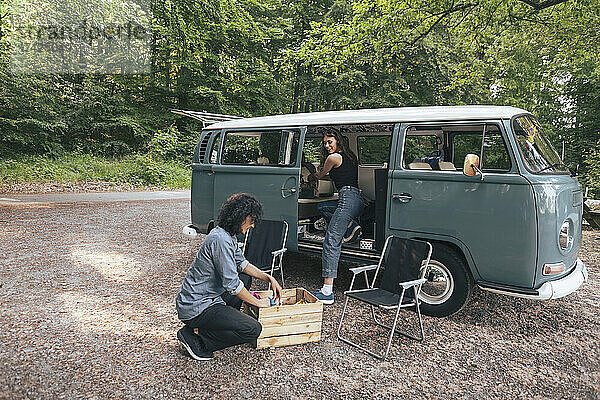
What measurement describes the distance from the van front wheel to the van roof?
1.46 metres

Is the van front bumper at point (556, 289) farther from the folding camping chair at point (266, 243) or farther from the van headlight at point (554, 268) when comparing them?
the folding camping chair at point (266, 243)

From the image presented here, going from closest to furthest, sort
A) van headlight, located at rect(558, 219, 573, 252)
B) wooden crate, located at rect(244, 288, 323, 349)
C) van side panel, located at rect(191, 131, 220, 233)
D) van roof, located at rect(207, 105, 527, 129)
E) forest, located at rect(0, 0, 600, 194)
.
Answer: wooden crate, located at rect(244, 288, 323, 349), van headlight, located at rect(558, 219, 573, 252), van roof, located at rect(207, 105, 527, 129), van side panel, located at rect(191, 131, 220, 233), forest, located at rect(0, 0, 600, 194)

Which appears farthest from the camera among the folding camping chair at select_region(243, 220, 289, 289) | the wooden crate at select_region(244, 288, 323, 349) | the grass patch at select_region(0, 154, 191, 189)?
the grass patch at select_region(0, 154, 191, 189)

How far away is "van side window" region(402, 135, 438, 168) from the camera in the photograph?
18.1ft

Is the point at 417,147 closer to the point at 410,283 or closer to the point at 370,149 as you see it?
the point at 370,149

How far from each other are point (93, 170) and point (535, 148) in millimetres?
19884

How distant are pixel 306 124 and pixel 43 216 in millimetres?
9029

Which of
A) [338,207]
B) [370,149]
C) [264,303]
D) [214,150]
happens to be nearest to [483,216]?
[338,207]

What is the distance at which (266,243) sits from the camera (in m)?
6.14

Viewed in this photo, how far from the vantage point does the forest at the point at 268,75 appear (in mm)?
15156

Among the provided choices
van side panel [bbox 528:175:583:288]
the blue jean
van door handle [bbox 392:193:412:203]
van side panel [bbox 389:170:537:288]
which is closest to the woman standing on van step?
the blue jean

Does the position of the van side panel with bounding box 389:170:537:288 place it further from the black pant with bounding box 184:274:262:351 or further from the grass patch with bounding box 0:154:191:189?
the grass patch with bounding box 0:154:191:189

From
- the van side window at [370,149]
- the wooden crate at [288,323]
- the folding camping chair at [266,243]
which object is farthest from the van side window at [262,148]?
the wooden crate at [288,323]

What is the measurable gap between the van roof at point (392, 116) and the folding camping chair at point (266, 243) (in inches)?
57.3
